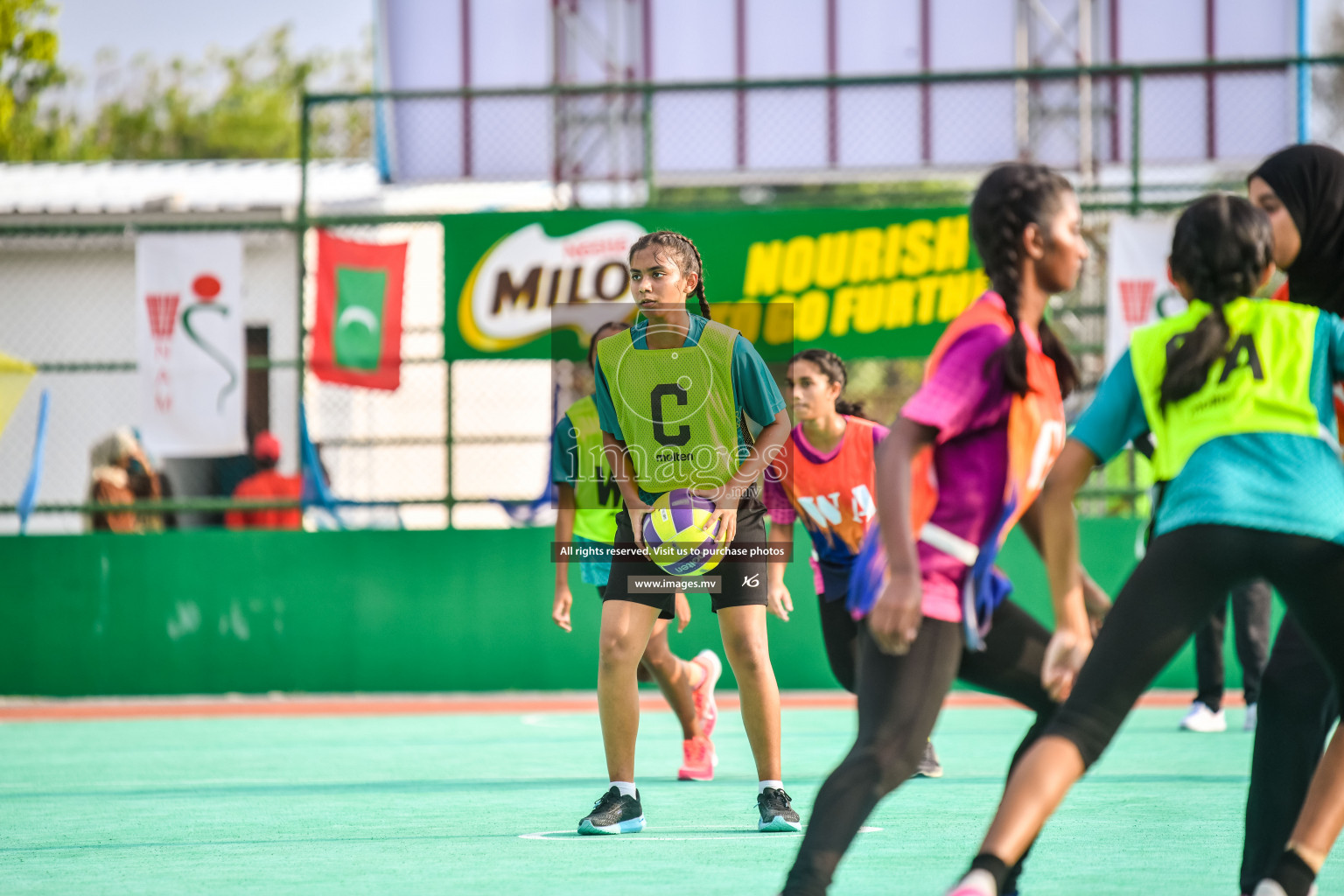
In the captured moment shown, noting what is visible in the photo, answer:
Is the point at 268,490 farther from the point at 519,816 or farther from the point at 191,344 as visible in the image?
the point at 519,816

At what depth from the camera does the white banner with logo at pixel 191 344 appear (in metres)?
12.4

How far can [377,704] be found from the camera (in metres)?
12.3

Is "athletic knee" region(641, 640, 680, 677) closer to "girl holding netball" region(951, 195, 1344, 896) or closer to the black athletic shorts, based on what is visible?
the black athletic shorts

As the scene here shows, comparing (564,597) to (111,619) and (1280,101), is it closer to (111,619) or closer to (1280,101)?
(111,619)

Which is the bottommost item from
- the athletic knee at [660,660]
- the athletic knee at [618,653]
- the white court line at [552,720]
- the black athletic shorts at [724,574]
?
the white court line at [552,720]

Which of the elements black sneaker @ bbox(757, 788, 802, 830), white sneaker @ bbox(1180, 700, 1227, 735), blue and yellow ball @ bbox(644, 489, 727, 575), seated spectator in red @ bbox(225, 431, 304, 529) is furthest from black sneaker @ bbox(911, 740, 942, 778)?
seated spectator in red @ bbox(225, 431, 304, 529)

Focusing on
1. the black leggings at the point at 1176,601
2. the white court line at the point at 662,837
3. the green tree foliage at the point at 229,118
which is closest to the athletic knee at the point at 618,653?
the white court line at the point at 662,837

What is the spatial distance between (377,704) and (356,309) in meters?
2.86

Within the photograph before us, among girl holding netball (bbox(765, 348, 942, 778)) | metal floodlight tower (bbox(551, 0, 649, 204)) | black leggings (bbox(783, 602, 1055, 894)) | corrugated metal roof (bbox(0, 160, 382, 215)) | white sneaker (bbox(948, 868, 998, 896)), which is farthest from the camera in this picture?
corrugated metal roof (bbox(0, 160, 382, 215))

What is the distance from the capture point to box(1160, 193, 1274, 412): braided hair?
3.89 meters

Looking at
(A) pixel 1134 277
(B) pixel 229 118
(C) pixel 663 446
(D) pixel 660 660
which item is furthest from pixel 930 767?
(B) pixel 229 118

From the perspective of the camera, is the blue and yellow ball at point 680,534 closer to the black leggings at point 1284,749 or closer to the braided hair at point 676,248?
the braided hair at point 676,248

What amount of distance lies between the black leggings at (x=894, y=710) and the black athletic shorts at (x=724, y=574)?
75.8 inches

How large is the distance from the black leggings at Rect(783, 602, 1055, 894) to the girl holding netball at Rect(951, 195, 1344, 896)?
7.3 inches
